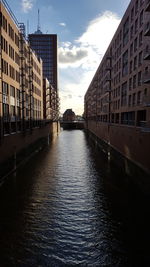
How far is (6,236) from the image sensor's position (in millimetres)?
10805

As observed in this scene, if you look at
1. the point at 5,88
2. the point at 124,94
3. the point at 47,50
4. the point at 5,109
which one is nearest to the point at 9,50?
the point at 5,88

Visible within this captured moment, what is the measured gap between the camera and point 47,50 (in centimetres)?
11350

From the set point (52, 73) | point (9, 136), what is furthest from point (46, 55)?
point (9, 136)

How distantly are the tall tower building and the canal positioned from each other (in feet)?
330

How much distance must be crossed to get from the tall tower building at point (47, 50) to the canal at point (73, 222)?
100 metres

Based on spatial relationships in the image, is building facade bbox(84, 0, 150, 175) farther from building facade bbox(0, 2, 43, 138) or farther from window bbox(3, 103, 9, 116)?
window bbox(3, 103, 9, 116)

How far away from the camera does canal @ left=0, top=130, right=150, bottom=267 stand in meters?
9.35

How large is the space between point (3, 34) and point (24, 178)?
63.1 ft

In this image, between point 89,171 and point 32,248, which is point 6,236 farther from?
point 89,171

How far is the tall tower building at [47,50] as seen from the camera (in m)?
112

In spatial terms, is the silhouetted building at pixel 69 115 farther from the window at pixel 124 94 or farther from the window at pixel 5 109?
the window at pixel 5 109

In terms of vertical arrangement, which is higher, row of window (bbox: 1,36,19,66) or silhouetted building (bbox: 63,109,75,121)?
row of window (bbox: 1,36,19,66)

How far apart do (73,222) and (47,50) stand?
117894 mm

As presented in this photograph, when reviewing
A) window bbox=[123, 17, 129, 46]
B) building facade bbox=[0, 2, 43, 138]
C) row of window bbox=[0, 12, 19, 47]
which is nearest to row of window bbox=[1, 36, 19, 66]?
building facade bbox=[0, 2, 43, 138]
